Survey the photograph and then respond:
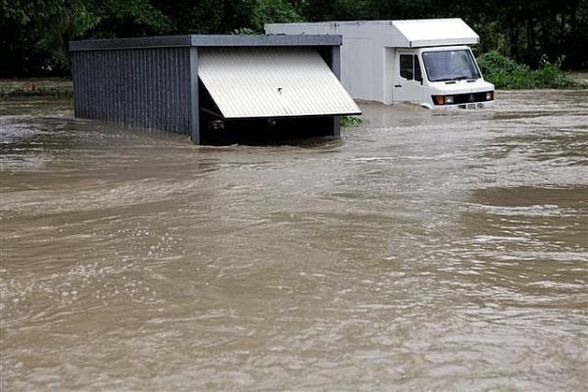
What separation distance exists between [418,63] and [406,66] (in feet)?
2.26

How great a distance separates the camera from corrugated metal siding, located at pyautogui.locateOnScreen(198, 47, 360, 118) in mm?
17391

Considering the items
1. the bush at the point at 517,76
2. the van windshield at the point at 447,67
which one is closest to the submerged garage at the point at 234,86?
the van windshield at the point at 447,67

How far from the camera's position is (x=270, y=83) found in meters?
18.2

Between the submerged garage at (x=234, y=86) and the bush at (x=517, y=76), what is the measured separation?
58.8ft

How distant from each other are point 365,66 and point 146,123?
31.0 feet

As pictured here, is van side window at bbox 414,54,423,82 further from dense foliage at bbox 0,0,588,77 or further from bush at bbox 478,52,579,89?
bush at bbox 478,52,579,89

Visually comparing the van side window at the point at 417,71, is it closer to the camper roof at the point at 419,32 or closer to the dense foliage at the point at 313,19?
the camper roof at the point at 419,32

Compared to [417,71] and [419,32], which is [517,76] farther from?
[417,71]

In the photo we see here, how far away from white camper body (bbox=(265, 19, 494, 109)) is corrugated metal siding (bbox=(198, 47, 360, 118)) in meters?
6.80

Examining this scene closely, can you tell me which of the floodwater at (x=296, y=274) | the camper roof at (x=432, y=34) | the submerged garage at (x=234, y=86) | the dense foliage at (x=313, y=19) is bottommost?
the floodwater at (x=296, y=274)

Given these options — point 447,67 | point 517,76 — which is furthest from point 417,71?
point 517,76

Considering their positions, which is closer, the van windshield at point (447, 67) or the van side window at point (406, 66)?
the van windshield at point (447, 67)

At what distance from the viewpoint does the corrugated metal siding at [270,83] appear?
1739cm

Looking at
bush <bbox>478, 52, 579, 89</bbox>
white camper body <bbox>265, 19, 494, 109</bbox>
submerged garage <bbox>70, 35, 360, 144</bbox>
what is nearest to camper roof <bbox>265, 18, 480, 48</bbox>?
white camper body <bbox>265, 19, 494, 109</bbox>
